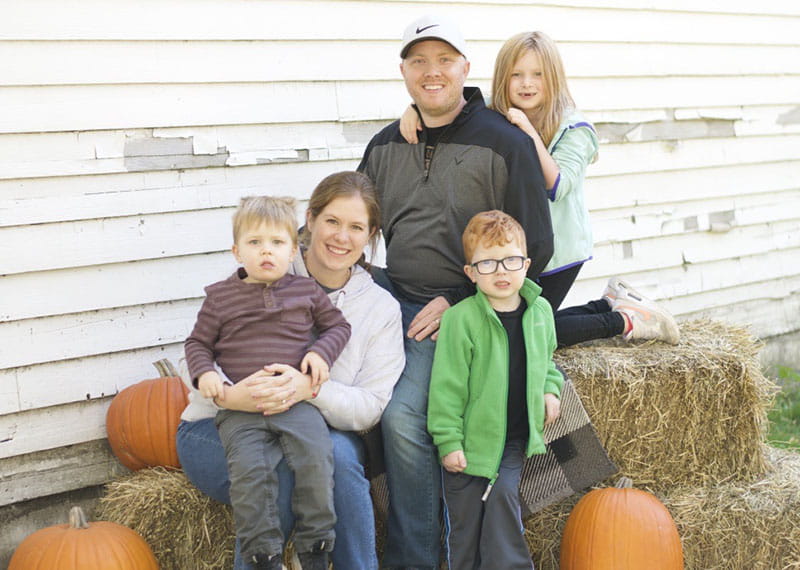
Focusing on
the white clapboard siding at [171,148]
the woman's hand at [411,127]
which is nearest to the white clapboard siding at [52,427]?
the white clapboard siding at [171,148]

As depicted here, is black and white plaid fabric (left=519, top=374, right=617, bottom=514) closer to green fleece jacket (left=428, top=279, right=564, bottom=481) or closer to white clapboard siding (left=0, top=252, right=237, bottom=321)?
green fleece jacket (left=428, top=279, right=564, bottom=481)

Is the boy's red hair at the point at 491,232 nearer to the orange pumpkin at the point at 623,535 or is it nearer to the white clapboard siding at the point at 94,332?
the orange pumpkin at the point at 623,535

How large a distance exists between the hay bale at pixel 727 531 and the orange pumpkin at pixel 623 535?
0.45 ft

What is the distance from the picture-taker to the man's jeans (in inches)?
126

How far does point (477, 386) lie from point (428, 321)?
330 millimetres

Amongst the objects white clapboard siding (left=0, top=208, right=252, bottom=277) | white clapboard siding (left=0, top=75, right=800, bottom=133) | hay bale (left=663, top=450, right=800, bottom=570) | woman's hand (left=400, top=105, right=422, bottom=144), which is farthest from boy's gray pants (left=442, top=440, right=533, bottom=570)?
white clapboard siding (left=0, top=75, right=800, bottom=133)

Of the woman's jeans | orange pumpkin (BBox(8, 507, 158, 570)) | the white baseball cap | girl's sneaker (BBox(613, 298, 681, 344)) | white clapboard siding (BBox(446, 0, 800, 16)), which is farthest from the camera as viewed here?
white clapboard siding (BBox(446, 0, 800, 16))

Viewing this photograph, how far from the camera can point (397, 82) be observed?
4.57 metres

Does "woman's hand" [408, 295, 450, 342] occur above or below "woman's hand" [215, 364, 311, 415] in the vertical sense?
above

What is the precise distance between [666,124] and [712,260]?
3.03 ft

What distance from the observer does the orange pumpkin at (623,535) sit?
349cm

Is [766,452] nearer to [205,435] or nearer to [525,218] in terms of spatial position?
[525,218]

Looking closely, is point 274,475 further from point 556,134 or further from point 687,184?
point 687,184

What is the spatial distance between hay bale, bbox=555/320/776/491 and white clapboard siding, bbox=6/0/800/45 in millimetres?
1832
